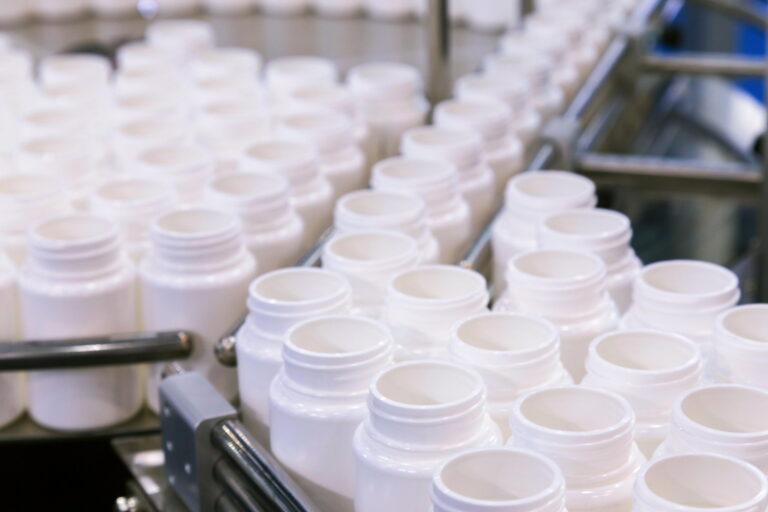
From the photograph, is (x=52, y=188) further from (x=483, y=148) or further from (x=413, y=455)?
(x=413, y=455)

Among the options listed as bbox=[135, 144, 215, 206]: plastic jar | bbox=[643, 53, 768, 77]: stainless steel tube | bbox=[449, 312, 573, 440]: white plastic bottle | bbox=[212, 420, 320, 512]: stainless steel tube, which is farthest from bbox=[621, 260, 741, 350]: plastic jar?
bbox=[643, 53, 768, 77]: stainless steel tube

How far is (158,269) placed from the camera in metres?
1.22

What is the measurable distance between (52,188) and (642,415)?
2.75 ft

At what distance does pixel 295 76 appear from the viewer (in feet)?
6.41

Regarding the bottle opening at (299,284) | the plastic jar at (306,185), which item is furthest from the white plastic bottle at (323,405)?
the plastic jar at (306,185)

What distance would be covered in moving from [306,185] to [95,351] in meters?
0.40

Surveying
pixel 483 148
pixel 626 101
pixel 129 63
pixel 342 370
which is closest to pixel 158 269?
pixel 342 370

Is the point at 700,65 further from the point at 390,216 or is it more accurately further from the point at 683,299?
the point at 683,299

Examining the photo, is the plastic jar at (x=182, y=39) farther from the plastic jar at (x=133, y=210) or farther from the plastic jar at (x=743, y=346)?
the plastic jar at (x=743, y=346)

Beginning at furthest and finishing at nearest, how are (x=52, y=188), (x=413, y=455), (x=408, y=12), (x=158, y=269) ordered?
(x=408, y=12), (x=52, y=188), (x=158, y=269), (x=413, y=455)

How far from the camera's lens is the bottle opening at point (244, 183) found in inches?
55.1

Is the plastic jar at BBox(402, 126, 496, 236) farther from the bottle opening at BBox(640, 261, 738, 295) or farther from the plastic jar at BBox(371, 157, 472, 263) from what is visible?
the bottle opening at BBox(640, 261, 738, 295)

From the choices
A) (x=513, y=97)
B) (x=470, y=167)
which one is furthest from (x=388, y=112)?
(x=470, y=167)

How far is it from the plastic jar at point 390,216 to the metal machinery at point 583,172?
0.18ft
